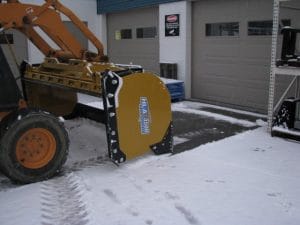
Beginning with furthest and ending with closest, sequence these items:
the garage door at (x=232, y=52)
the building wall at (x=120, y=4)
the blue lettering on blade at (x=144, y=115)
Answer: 1. the building wall at (x=120, y=4)
2. the garage door at (x=232, y=52)
3. the blue lettering on blade at (x=144, y=115)

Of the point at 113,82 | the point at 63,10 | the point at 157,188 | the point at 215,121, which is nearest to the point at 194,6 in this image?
the point at 215,121

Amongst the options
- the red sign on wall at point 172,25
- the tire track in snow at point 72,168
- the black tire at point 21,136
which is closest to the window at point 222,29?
the red sign on wall at point 172,25

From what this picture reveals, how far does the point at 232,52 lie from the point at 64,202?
6.54 meters

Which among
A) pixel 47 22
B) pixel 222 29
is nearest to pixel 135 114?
pixel 47 22

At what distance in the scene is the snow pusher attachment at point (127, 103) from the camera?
5.04m

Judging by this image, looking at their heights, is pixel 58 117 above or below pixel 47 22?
below

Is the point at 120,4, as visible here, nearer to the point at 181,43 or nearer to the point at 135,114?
the point at 181,43

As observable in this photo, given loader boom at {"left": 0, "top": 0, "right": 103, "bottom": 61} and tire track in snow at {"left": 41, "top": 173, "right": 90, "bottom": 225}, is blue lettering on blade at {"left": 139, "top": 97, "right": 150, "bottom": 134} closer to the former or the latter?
tire track in snow at {"left": 41, "top": 173, "right": 90, "bottom": 225}

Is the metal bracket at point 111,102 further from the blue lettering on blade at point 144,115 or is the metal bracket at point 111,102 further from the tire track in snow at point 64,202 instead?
the tire track in snow at point 64,202

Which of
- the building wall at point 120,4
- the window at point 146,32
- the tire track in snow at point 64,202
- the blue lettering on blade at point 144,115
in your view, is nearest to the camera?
the tire track in snow at point 64,202

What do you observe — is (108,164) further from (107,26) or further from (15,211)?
(107,26)

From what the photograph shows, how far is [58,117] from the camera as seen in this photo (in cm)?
525

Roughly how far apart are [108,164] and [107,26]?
9285mm

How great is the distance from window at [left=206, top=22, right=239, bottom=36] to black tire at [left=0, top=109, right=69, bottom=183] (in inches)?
231
